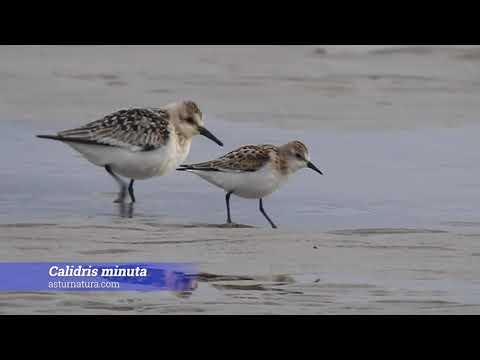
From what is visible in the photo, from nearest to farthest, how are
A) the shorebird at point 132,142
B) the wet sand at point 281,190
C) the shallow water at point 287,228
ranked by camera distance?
the shallow water at point 287,228, the wet sand at point 281,190, the shorebird at point 132,142

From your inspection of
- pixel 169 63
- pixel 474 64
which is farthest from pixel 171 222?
pixel 474 64

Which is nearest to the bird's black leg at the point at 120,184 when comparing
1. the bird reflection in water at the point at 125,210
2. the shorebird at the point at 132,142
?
the shorebird at the point at 132,142

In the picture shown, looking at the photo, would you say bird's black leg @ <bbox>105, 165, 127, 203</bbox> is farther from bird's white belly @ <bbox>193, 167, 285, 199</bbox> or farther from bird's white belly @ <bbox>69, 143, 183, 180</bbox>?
bird's white belly @ <bbox>193, 167, 285, 199</bbox>

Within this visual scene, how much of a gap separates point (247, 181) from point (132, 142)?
102 cm

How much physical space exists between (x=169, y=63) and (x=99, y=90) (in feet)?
4.47

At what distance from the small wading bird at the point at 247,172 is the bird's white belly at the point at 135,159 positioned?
24cm

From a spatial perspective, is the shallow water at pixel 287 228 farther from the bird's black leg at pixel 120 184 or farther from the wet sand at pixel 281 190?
the bird's black leg at pixel 120 184

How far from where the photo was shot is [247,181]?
952cm

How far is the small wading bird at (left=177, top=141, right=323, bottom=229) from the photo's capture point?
9531 millimetres

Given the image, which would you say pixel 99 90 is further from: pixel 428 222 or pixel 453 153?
pixel 428 222

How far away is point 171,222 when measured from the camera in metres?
9.30

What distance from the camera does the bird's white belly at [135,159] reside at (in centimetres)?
981

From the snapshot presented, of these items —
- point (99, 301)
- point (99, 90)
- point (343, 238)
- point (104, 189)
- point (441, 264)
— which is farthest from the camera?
point (99, 90)

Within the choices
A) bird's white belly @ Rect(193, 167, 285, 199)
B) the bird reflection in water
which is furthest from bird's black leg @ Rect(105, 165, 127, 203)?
bird's white belly @ Rect(193, 167, 285, 199)
